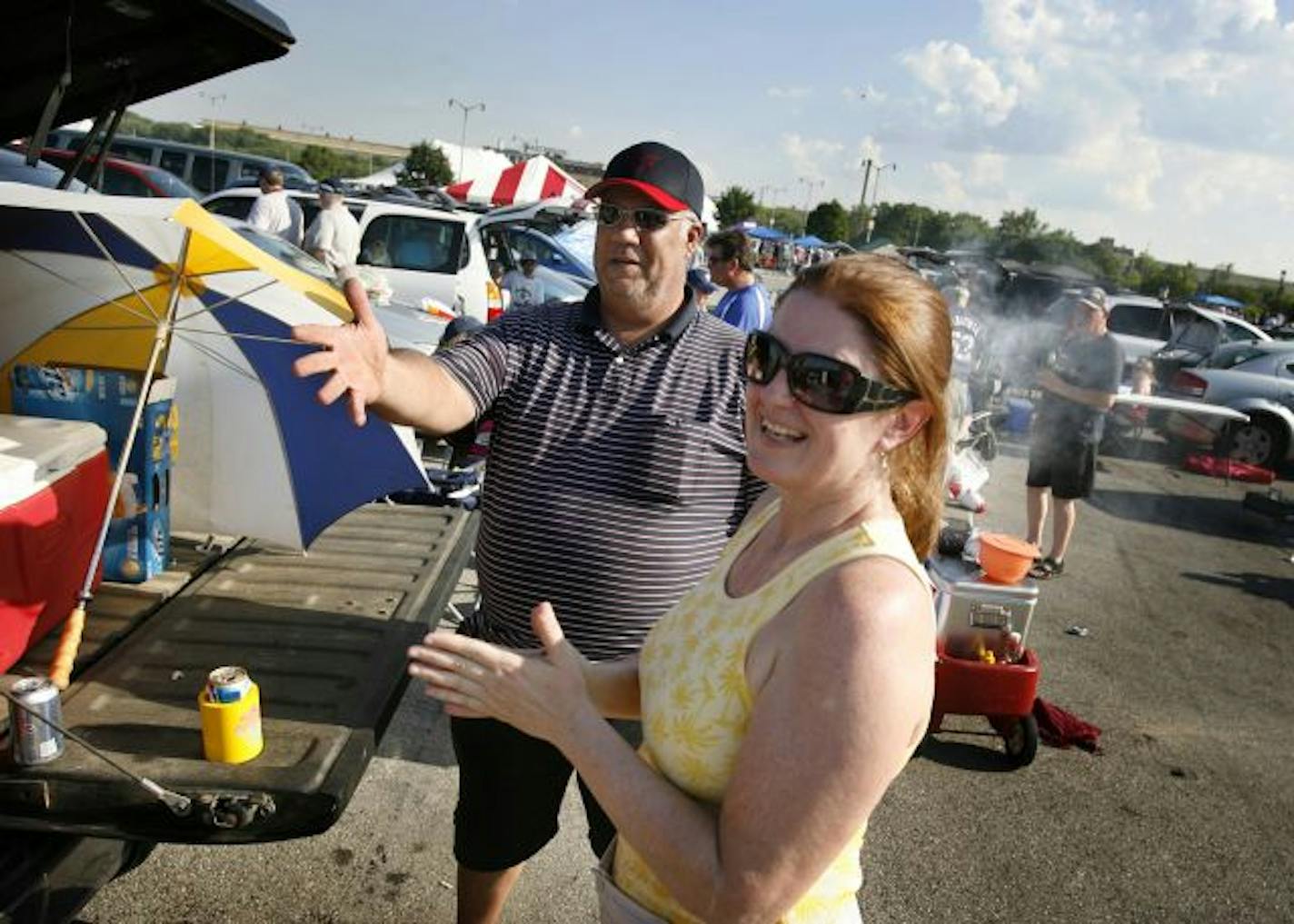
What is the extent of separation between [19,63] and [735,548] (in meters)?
2.68

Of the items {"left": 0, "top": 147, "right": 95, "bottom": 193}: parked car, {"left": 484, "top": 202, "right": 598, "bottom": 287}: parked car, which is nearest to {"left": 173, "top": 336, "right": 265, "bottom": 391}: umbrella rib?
{"left": 0, "top": 147, "right": 95, "bottom": 193}: parked car

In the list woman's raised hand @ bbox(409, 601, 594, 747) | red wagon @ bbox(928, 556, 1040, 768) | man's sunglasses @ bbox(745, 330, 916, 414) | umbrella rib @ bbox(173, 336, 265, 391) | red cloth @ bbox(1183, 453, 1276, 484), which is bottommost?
red cloth @ bbox(1183, 453, 1276, 484)

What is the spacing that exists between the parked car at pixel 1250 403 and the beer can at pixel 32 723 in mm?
12302

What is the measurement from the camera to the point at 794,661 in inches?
46.2

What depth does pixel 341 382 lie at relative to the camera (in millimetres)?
1750

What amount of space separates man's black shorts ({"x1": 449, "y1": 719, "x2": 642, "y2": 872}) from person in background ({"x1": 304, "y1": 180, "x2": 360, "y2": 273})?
26.6ft

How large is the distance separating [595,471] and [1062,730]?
3.24 meters

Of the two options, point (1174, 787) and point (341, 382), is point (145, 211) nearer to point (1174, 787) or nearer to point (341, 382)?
point (341, 382)

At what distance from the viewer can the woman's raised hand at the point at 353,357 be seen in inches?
66.6

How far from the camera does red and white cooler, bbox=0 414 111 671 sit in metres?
2.27

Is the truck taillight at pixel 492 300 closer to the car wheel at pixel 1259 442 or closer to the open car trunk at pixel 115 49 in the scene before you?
the open car trunk at pixel 115 49

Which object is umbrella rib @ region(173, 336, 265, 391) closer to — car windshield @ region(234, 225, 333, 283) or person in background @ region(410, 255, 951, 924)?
car windshield @ region(234, 225, 333, 283)

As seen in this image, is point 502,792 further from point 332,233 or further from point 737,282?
point 332,233

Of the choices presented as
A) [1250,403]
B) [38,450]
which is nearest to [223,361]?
[38,450]
